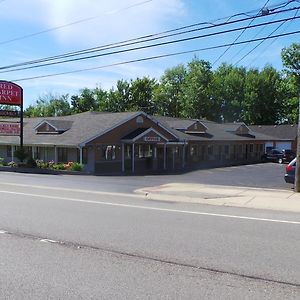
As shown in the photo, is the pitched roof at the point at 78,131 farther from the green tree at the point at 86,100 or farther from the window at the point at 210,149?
the green tree at the point at 86,100

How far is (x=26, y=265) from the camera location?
6.55 meters

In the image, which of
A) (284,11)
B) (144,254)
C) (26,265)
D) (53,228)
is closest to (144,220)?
(53,228)

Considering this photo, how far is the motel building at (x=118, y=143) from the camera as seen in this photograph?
34.9 m

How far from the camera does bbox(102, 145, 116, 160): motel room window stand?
35.2 metres

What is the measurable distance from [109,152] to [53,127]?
5.96 m

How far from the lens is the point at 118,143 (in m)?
36.3

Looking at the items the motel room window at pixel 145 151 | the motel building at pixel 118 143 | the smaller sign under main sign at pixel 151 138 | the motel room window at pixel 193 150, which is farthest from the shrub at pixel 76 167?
the motel room window at pixel 193 150

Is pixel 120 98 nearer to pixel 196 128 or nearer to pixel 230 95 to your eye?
pixel 230 95

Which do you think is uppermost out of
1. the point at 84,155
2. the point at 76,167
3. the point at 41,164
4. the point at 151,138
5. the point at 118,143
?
the point at 151,138

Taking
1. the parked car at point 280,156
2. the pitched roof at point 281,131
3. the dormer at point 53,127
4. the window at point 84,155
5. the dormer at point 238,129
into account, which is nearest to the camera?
the window at point 84,155

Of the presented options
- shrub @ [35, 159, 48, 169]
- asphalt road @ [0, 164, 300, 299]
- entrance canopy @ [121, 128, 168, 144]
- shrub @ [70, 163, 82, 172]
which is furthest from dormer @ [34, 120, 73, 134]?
asphalt road @ [0, 164, 300, 299]

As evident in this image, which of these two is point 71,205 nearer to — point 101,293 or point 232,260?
point 232,260

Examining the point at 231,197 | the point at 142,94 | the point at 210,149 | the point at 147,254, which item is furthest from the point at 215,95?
the point at 147,254

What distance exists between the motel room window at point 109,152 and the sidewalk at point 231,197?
16.7 m
